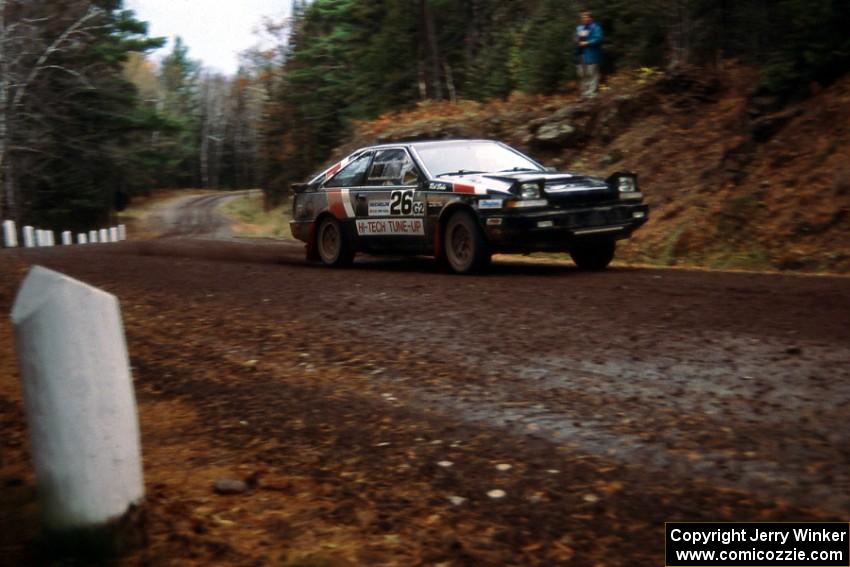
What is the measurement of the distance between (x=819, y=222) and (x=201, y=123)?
114 m

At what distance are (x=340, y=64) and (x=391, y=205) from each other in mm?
35024

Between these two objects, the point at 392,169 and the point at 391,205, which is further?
the point at 392,169

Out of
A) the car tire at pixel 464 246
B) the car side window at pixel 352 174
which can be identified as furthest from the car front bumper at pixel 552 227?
the car side window at pixel 352 174

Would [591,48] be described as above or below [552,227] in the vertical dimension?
above

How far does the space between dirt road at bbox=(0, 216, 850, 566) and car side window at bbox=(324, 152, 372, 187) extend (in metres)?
3.93

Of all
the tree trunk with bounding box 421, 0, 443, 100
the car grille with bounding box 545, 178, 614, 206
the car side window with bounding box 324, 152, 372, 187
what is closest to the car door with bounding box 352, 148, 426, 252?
the car side window with bounding box 324, 152, 372, 187

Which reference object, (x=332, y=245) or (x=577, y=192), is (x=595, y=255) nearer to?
(x=577, y=192)

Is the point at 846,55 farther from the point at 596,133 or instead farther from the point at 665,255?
the point at 596,133

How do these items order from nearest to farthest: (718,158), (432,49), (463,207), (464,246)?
(463,207), (464,246), (718,158), (432,49)

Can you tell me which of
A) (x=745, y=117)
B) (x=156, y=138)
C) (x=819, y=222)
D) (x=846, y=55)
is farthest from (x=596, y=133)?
(x=156, y=138)

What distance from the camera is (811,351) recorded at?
21.1ft

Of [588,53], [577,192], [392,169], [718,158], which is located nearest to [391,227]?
[392,169]

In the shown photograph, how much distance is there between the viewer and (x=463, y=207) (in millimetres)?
11789

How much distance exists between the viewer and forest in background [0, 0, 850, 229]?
690 inches
